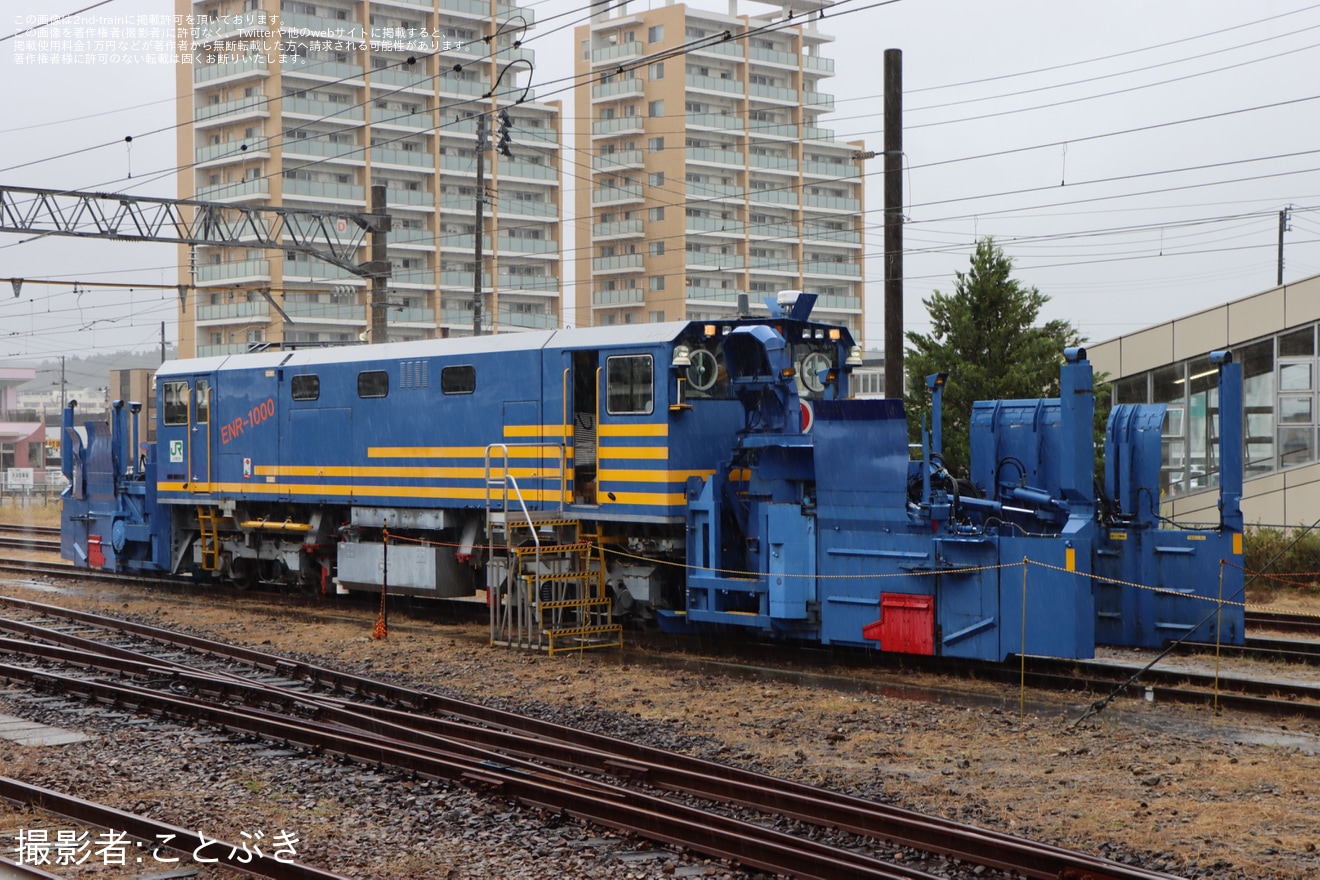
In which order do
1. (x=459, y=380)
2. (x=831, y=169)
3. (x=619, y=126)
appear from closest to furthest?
(x=459, y=380)
(x=619, y=126)
(x=831, y=169)

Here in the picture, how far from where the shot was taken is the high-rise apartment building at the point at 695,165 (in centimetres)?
7538

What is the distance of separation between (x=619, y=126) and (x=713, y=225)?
7937 millimetres

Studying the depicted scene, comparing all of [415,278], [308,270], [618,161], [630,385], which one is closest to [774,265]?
[618,161]

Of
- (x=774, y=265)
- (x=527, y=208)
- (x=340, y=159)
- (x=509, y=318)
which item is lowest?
(x=509, y=318)

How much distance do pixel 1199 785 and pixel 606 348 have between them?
8.73 m

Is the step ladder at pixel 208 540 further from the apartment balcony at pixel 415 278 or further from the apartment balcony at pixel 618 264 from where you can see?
the apartment balcony at pixel 618 264

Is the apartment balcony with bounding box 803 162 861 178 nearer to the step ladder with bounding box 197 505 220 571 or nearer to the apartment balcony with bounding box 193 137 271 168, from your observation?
the apartment balcony with bounding box 193 137 271 168

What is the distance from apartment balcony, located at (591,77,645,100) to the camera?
75938 millimetres

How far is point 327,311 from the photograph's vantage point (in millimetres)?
68250

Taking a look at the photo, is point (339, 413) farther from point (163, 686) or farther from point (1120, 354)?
point (1120, 354)

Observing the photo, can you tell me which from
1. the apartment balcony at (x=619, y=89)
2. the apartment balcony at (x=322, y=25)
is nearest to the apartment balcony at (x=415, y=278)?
the apartment balcony at (x=322, y=25)

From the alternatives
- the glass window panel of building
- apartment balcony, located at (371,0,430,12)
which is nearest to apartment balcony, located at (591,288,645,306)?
apartment balcony, located at (371,0,430,12)

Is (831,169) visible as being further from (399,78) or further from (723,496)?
(723,496)

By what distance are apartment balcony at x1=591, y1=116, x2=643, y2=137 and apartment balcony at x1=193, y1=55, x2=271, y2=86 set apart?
19864 mm
